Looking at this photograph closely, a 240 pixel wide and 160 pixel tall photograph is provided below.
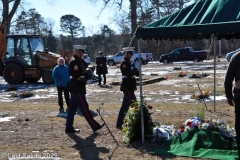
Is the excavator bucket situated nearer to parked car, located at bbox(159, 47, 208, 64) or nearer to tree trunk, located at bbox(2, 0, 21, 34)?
tree trunk, located at bbox(2, 0, 21, 34)

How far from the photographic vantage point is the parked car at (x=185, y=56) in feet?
123

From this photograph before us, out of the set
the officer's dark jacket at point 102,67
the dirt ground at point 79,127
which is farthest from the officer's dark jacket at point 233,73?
the officer's dark jacket at point 102,67

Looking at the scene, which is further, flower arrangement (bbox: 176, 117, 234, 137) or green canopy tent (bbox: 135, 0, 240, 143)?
flower arrangement (bbox: 176, 117, 234, 137)

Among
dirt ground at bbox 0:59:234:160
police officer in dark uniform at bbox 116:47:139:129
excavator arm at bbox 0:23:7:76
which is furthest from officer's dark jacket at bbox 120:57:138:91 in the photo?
excavator arm at bbox 0:23:7:76

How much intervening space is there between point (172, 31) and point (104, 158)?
2.52 meters

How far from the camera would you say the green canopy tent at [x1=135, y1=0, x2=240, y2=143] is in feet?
19.3

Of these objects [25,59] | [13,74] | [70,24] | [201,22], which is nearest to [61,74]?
[201,22]

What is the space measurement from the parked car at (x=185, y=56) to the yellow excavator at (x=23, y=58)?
20.5 m

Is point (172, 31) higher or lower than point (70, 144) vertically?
higher

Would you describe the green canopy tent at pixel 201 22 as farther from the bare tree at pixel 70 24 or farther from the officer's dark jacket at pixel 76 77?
the bare tree at pixel 70 24

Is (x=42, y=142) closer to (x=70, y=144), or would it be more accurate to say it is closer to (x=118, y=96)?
(x=70, y=144)

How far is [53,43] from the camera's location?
2901 inches

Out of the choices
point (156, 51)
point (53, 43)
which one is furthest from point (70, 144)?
point (53, 43)

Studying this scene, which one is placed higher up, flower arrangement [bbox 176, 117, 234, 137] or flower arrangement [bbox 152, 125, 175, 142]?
flower arrangement [bbox 176, 117, 234, 137]
